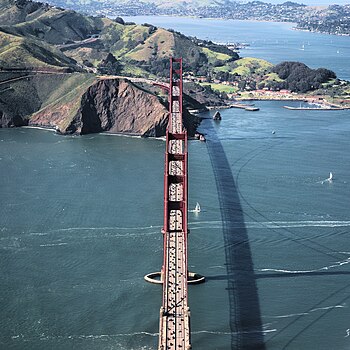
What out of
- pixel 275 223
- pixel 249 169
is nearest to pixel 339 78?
pixel 249 169

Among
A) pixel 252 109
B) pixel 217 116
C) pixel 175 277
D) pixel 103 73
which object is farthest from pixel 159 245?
pixel 103 73

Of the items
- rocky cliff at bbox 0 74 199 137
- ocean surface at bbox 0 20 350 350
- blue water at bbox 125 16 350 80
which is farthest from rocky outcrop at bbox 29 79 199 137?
blue water at bbox 125 16 350 80

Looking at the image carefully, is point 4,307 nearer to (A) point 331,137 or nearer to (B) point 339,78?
(A) point 331,137

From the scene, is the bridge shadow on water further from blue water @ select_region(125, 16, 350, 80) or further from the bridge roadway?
blue water @ select_region(125, 16, 350, 80)

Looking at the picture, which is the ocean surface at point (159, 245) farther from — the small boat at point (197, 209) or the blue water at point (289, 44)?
the blue water at point (289, 44)

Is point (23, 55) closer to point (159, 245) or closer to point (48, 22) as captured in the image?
point (48, 22)

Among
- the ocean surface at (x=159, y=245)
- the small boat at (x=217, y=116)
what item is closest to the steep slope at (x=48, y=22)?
the small boat at (x=217, y=116)
